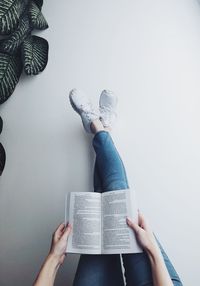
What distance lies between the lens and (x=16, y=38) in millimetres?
1343

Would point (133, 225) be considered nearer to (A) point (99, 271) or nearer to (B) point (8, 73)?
(A) point (99, 271)

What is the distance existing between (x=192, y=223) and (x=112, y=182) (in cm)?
44

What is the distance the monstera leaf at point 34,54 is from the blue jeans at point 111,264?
2.22ft

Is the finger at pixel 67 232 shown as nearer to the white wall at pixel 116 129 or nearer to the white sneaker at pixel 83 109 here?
the white wall at pixel 116 129

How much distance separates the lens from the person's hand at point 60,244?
2.42 feet

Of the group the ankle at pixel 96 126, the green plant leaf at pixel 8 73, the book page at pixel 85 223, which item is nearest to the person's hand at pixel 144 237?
the book page at pixel 85 223

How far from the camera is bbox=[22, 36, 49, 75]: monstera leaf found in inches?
54.0

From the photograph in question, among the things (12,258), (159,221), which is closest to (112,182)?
(159,221)

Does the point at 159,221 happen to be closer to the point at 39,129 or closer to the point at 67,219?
the point at 67,219

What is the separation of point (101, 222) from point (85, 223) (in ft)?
0.18

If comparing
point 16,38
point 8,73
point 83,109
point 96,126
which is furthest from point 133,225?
point 16,38

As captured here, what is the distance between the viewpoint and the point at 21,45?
1392mm

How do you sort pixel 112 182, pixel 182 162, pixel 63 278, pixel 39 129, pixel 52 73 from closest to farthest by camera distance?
1. pixel 112 182
2. pixel 63 278
3. pixel 182 162
4. pixel 39 129
5. pixel 52 73

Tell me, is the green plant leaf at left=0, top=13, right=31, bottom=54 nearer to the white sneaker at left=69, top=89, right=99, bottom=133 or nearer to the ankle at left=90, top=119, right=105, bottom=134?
the white sneaker at left=69, top=89, right=99, bottom=133
